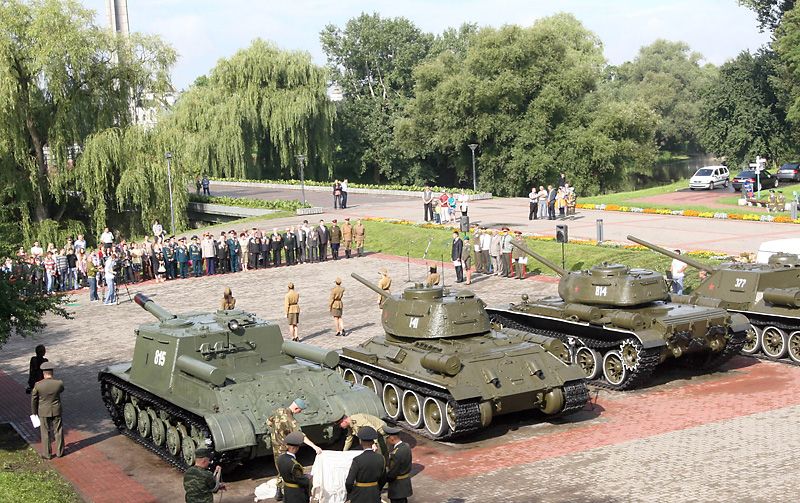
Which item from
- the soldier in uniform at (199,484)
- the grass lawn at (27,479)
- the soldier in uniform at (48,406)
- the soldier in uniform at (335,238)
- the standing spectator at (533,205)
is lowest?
the grass lawn at (27,479)

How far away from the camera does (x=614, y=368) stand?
18.2 m

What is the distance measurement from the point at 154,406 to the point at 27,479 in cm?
239

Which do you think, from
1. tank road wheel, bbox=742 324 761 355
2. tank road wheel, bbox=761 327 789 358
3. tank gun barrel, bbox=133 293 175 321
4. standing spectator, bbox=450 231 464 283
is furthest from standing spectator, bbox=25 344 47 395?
standing spectator, bbox=450 231 464 283

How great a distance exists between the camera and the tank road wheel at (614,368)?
1780cm

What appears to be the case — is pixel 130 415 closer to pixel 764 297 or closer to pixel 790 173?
pixel 764 297

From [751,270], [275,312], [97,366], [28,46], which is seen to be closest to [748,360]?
[751,270]

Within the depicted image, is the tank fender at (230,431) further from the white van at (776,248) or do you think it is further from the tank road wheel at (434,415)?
the white van at (776,248)

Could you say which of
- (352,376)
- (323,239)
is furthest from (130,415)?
(323,239)

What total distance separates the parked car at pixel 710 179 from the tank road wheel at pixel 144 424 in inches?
1844

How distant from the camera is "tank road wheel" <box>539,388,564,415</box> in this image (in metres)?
14.9

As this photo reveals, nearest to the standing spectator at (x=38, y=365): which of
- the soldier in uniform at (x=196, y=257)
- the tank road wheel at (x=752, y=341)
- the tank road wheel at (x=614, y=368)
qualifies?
the tank road wheel at (x=614, y=368)

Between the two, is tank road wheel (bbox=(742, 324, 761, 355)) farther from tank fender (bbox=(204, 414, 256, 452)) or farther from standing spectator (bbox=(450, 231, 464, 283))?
tank fender (bbox=(204, 414, 256, 452))

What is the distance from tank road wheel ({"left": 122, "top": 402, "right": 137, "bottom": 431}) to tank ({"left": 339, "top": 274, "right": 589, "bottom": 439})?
14.2 ft

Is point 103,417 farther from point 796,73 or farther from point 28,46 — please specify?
point 796,73
